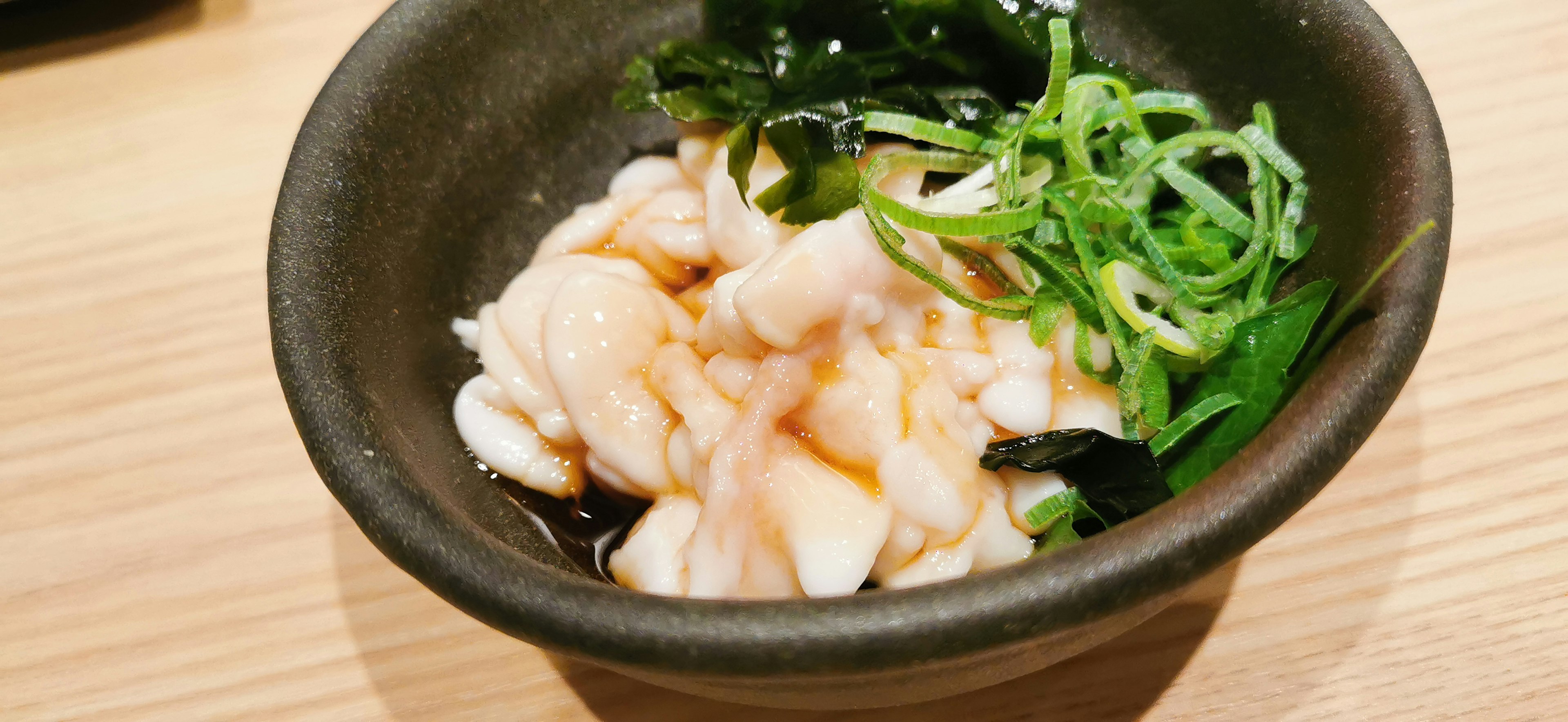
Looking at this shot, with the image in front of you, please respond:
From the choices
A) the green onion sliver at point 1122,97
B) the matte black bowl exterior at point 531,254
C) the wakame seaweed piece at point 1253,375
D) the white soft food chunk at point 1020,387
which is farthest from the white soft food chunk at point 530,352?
the wakame seaweed piece at point 1253,375

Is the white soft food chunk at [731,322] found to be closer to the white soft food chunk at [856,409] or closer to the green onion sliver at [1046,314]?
the white soft food chunk at [856,409]

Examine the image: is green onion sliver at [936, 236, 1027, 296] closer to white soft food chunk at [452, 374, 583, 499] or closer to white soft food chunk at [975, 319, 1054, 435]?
white soft food chunk at [975, 319, 1054, 435]

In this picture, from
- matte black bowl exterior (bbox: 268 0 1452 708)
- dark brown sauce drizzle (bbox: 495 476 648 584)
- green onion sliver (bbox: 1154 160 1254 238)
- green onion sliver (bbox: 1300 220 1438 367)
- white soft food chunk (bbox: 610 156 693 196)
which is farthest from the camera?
white soft food chunk (bbox: 610 156 693 196)

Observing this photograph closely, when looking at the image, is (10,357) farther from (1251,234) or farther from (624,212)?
(1251,234)

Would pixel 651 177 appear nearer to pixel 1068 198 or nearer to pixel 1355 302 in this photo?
pixel 1068 198

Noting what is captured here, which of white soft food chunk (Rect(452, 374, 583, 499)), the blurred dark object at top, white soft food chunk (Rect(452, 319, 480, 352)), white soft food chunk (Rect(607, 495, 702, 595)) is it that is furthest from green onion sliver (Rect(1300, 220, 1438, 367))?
the blurred dark object at top

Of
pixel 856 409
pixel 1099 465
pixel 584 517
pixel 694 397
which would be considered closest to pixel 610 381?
pixel 694 397
